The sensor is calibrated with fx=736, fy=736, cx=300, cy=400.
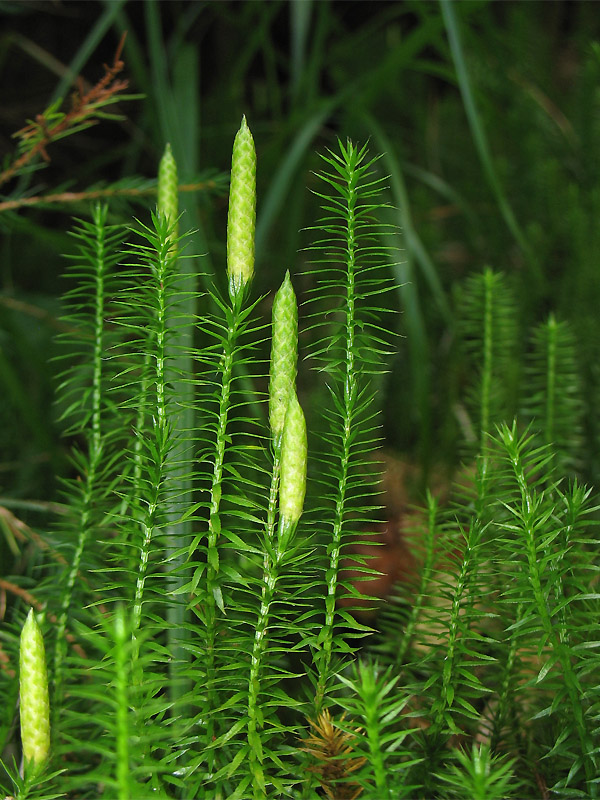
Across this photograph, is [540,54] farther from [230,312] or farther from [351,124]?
[230,312]

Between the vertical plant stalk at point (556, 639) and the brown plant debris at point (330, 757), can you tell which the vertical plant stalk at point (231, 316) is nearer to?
the brown plant debris at point (330, 757)

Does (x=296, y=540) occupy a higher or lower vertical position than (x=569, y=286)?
lower

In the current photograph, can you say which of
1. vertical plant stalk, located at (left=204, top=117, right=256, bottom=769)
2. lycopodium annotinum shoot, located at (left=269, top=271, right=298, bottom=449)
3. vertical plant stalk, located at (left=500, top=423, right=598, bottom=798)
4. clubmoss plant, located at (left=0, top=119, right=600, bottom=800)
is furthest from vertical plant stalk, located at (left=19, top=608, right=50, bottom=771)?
vertical plant stalk, located at (left=500, top=423, right=598, bottom=798)

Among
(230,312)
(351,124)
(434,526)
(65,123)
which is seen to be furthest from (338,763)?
(351,124)

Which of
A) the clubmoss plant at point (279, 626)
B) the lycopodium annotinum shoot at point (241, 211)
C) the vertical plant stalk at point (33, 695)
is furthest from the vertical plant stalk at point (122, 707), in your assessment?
the lycopodium annotinum shoot at point (241, 211)

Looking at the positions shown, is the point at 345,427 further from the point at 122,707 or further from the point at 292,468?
the point at 122,707

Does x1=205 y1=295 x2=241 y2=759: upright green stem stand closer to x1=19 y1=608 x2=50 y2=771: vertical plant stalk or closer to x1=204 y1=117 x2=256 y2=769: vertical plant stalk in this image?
x1=204 y1=117 x2=256 y2=769: vertical plant stalk
